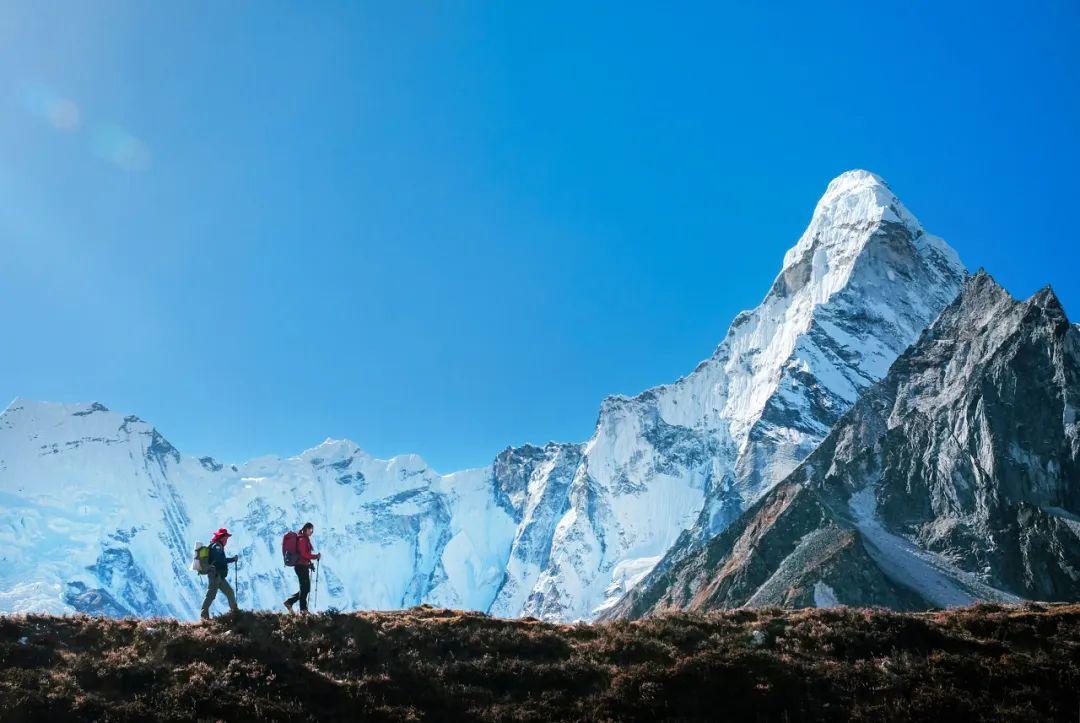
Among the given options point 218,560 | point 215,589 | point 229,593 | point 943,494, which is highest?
point 943,494

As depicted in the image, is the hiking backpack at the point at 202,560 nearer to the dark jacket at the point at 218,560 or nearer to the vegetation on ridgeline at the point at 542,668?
the dark jacket at the point at 218,560

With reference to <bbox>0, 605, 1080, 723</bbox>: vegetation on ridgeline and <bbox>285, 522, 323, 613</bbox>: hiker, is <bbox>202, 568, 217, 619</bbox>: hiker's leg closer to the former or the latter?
<bbox>0, 605, 1080, 723</bbox>: vegetation on ridgeline

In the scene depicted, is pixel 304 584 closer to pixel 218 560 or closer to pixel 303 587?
pixel 303 587

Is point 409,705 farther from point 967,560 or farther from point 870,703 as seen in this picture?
point 967,560

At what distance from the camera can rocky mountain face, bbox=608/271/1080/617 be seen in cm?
10394

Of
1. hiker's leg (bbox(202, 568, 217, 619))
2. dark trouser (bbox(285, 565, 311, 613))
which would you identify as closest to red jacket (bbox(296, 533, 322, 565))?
dark trouser (bbox(285, 565, 311, 613))

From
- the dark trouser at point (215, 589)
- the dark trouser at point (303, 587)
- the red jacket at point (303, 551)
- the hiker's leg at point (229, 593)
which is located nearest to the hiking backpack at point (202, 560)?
the dark trouser at point (215, 589)

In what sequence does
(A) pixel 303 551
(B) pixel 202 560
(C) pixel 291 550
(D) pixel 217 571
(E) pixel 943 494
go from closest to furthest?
(B) pixel 202 560
(D) pixel 217 571
(C) pixel 291 550
(A) pixel 303 551
(E) pixel 943 494

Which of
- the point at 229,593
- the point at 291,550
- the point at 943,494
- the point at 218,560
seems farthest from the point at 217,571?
the point at 943,494

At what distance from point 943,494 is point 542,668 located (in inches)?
4768

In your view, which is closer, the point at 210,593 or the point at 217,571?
the point at 210,593

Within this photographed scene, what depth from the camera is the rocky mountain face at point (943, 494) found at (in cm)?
10394

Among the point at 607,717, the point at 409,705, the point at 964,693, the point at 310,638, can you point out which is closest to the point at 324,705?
the point at 409,705

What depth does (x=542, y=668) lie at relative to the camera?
21609 mm
